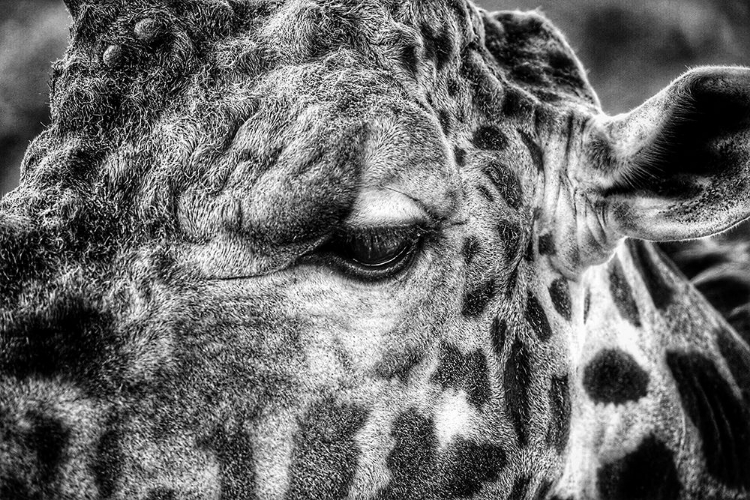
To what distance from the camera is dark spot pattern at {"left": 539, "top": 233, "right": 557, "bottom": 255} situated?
287 cm

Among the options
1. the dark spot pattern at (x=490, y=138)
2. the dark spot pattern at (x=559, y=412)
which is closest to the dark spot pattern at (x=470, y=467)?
the dark spot pattern at (x=559, y=412)

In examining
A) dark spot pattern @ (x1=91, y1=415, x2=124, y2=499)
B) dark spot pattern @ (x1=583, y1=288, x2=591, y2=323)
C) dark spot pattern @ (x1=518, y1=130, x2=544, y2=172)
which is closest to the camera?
dark spot pattern @ (x1=91, y1=415, x2=124, y2=499)

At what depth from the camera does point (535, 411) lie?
272 cm

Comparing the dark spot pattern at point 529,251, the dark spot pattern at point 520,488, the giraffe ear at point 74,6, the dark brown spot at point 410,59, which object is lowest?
the dark spot pattern at point 520,488

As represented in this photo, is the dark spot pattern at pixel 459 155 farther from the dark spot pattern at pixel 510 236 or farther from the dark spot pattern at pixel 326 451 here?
the dark spot pattern at pixel 326 451

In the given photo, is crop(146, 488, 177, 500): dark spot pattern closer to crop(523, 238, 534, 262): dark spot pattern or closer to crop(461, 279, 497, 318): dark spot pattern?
crop(461, 279, 497, 318): dark spot pattern

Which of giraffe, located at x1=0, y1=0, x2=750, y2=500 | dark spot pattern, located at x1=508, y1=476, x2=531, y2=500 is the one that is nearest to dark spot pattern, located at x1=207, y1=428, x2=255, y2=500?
giraffe, located at x1=0, y1=0, x2=750, y2=500

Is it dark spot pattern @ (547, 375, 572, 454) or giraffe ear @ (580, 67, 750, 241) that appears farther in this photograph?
dark spot pattern @ (547, 375, 572, 454)

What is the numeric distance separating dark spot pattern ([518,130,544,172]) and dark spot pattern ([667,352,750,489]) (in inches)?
51.5

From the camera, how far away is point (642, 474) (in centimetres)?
324

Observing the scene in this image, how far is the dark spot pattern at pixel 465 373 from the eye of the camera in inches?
101

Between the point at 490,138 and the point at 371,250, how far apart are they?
766mm

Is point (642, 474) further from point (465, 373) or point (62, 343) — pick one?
point (62, 343)

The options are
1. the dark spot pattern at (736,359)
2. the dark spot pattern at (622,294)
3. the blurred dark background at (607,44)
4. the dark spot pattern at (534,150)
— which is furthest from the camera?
the blurred dark background at (607,44)
